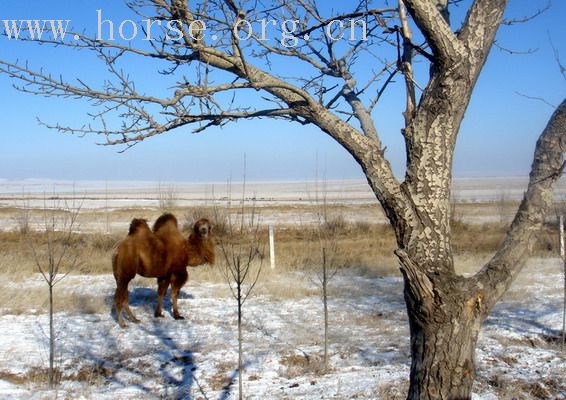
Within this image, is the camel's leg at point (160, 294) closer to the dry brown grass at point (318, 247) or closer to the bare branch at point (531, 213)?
the dry brown grass at point (318, 247)

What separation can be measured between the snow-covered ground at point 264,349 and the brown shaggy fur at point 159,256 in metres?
0.49

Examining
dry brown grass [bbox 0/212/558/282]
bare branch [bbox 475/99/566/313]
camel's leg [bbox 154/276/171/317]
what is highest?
bare branch [bbox 475/99/566/313]

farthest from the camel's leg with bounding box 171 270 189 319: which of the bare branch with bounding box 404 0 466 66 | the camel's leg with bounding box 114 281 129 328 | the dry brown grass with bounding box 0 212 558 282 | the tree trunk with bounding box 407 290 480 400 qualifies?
the bare branch with bounding box 404 0 466 66

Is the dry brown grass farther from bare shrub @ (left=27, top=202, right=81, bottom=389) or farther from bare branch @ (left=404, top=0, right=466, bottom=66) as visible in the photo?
bare branch @ (left=404, top=0, right=466, bottom=66)

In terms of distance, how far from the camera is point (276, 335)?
8.59 metres

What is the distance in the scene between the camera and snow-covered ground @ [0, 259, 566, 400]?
6.20m

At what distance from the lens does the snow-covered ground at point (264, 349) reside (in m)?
6.20

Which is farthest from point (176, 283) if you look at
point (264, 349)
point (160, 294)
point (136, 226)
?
point (264, 349)

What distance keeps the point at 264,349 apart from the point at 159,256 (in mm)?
2676

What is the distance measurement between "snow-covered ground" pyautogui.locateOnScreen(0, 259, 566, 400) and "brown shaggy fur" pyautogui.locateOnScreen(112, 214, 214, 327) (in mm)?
492

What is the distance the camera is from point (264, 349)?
7.80 metres

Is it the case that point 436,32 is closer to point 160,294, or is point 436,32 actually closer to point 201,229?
point 201,229

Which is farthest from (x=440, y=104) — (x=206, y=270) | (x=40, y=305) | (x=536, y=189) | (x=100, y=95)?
(x=206, y=270)

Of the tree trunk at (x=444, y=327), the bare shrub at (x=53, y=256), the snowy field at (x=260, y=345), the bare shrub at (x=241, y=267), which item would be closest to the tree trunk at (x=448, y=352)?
the tree trunk at (x=444, y=327)
